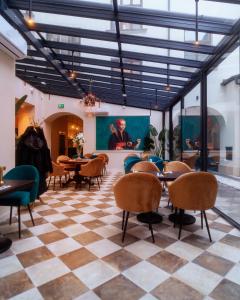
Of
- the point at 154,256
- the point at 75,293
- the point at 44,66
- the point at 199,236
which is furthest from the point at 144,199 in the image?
the point at 44,66

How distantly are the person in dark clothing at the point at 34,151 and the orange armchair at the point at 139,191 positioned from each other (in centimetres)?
217

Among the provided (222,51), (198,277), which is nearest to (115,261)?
(198,277)

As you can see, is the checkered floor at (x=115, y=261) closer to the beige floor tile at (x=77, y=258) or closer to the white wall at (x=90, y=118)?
the beige floor tile at (x=77, y=258)

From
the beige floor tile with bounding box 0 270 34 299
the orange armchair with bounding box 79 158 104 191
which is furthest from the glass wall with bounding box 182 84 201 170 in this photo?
the beige floor tile with bounding box 0 270 34 299

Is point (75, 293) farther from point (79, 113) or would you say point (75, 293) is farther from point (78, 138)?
point (79, 113)

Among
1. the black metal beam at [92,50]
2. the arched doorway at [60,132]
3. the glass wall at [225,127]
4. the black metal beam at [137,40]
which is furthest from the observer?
the arched doorway at [60,132]

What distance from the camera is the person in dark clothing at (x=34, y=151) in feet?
13.4

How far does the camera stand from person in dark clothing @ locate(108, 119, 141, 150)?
31.9ft

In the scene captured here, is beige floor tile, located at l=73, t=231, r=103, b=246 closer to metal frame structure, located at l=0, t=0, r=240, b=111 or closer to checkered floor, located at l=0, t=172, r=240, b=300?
checkered floor, located at l=0, t=172, r=240, b=300

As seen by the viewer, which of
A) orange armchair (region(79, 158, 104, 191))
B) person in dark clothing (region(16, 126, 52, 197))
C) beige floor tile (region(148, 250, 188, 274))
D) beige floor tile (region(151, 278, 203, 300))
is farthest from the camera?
orange armchair (region(79, 158, 104, 191))

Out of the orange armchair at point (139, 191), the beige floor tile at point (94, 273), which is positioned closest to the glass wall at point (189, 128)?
the orange armchair at point (139, 191)

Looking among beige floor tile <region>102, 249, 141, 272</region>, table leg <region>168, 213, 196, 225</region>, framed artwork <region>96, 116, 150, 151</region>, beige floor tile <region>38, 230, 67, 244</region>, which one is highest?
framed artwork <region>96, 116, 150, 151</region>

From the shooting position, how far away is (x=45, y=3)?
327cm

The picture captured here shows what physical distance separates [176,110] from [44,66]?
16.0 feet
